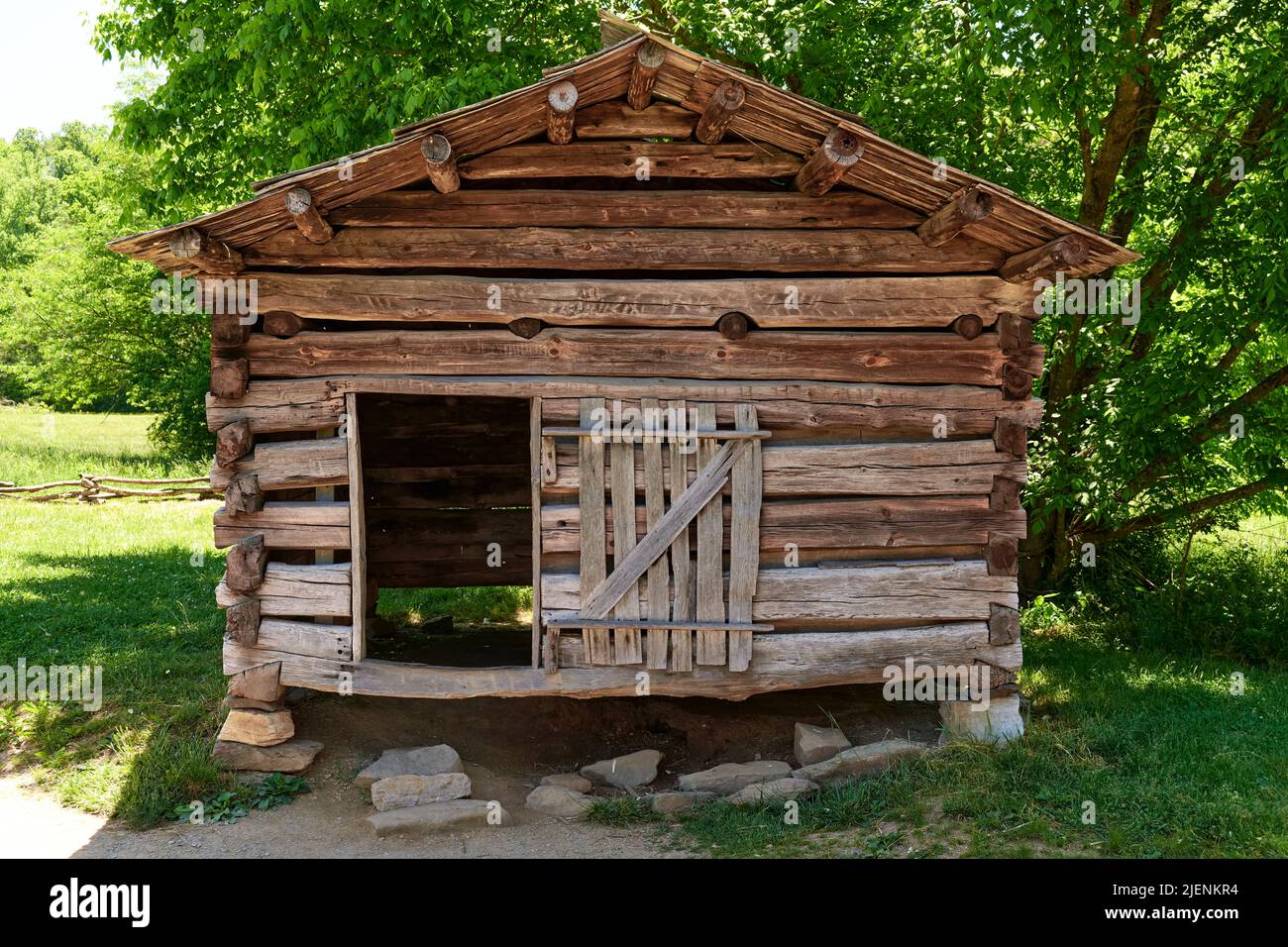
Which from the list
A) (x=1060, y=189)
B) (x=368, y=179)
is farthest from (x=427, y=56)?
(x=1060, y=189)

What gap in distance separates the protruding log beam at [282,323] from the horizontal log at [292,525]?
1.18 m

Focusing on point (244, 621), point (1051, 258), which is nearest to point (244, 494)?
point (244, 621)

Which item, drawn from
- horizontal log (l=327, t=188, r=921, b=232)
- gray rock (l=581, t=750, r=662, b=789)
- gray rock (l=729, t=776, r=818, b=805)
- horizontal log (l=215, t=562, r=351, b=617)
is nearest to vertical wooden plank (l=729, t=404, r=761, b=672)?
gray rock (l=729, t=776, r=818, b=805)

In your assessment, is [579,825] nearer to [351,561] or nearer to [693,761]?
[693,761]

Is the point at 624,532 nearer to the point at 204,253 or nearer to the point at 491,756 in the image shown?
the point at 491,756

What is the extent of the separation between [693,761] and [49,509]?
48.9ft

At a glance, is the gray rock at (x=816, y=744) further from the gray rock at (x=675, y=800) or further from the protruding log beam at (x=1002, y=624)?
the protruding log beam at (x=1002, y=624)

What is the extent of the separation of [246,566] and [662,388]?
3.08m

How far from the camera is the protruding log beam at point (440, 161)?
6547 millimetres

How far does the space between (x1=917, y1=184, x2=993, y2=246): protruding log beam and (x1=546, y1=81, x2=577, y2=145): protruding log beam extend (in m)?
2.46

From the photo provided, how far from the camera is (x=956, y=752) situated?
23.7 feet

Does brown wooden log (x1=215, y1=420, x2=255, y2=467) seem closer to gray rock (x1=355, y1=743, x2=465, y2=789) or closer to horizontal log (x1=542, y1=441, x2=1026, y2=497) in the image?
horizontal log (x1=542, y1=441, x2=1026, y2=497)
